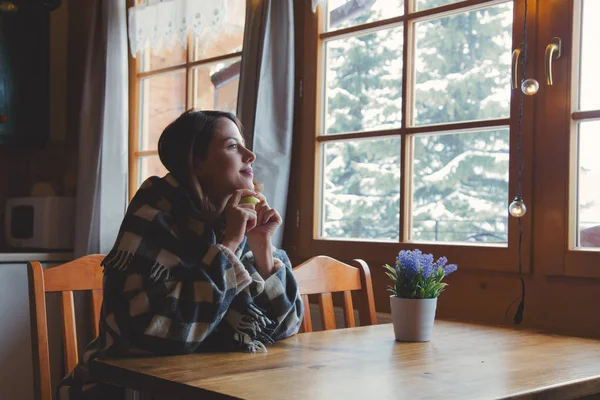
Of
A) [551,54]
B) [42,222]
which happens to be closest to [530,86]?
[551,54]

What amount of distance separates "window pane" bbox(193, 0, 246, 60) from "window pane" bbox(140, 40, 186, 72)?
19 cm

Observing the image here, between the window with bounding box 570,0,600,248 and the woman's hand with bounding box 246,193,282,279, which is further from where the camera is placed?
the window with bounding box 570,0,600,248

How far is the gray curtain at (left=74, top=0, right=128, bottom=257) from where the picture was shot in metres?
3.17

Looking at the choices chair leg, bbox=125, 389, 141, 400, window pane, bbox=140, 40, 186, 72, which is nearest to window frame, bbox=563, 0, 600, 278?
chair leg, bbox=125, 389, 141, 400

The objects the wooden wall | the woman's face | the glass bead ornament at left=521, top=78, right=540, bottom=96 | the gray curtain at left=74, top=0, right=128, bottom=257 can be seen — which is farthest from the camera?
the wooden wall

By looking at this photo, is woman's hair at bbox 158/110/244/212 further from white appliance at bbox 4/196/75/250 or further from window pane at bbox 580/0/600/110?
white appliance at bbox 4/196/75/250

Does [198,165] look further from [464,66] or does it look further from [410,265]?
[464,66]

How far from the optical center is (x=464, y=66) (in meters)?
2.24

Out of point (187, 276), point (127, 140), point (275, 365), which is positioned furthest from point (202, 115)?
point (127, 140)

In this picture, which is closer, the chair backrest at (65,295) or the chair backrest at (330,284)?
the chair backrest at (65,295)

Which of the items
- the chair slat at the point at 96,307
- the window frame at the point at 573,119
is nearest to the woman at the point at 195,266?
the chair slat at the point at 96,307

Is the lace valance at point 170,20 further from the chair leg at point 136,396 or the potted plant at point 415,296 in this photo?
the chair leg at point 136,396

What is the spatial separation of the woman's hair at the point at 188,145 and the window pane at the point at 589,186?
96cm

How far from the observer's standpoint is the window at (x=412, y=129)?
2.15 m
